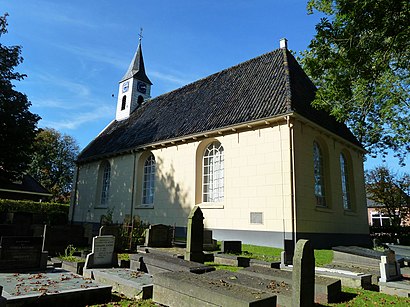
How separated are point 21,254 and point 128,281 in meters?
3.19

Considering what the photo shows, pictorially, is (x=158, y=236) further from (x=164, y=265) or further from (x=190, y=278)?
(x=190, y=278)

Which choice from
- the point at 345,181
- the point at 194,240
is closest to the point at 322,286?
the point at 194,240

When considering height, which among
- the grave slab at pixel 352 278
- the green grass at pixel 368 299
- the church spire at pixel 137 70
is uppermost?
the church spire at pixel 137 70

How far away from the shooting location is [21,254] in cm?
742

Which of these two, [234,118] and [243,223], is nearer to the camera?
[243,223]

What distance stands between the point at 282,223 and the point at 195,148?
253 inches

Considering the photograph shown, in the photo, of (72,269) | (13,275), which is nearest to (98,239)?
(72,269)

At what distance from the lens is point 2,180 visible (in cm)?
2167

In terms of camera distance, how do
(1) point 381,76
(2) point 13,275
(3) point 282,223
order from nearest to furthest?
(2) point 13,275, (1) point 381,76, (3) point 282,223

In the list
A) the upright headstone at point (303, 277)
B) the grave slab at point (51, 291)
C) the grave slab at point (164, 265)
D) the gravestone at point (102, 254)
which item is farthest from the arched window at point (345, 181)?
the grave slab at point (51, 291)

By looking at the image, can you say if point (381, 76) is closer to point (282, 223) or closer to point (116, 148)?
point (282, 223)

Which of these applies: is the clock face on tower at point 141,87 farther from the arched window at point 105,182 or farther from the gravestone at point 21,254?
the gravestone at point 21,254

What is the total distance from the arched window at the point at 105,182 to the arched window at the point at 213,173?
10034 mm

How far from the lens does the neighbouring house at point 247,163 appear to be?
13141 millimetres
